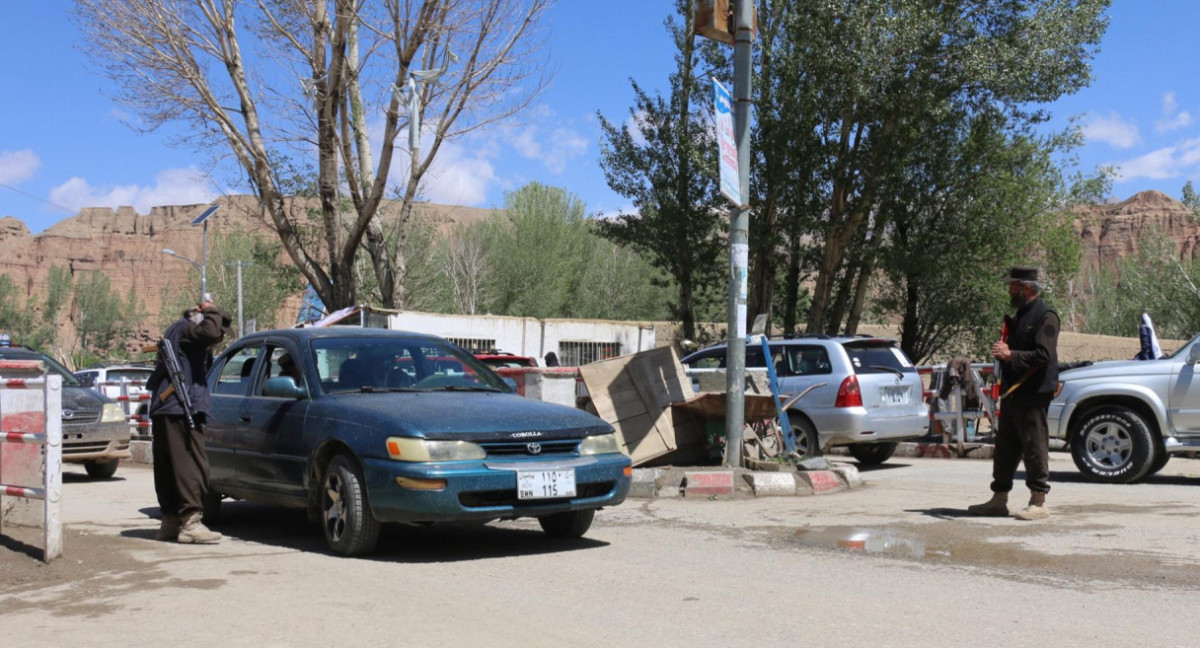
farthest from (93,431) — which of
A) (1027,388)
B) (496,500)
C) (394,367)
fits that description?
(1027,388)

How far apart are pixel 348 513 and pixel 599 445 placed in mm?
1696

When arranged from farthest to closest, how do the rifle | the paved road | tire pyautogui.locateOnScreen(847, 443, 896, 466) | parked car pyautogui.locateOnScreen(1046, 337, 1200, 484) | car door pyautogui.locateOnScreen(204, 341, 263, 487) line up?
tire pyautogui.locateOnScreen(847, 443, 896, 466) → parked car pyautogui.locateOnScreen(1046, 337, 1200, 484) → car door pyautogui.locateOnScreen(204, 341, 263, 487) → the rifle → the paved road

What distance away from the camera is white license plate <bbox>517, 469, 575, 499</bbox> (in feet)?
23.6

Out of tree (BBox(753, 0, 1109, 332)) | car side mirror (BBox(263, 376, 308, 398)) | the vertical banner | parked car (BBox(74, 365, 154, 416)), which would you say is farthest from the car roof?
tree (BBox(753, 0, 1109, 332))

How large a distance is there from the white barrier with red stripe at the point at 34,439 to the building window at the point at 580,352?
24.8m

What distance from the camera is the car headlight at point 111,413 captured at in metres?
14.2

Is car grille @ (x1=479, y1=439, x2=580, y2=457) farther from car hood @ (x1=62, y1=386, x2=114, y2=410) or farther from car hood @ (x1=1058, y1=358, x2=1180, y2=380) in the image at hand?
car hood @ (x1=62, y1=386, x2=114, y2=410)

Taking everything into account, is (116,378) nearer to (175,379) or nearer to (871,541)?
(175,379)

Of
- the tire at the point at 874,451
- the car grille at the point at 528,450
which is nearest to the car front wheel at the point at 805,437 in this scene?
the tire at the point at 874,451

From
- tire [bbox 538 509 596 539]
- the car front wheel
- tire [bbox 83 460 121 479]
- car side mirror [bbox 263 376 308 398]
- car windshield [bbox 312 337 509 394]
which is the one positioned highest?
car windshield [bbox 312 337 509 394]

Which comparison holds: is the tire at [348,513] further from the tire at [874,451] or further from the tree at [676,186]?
the tree at [676,186]

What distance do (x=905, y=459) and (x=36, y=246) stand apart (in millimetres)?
171149

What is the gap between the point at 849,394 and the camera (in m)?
13.7

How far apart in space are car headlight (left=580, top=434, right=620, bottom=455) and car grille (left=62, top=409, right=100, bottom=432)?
8.73 meters
